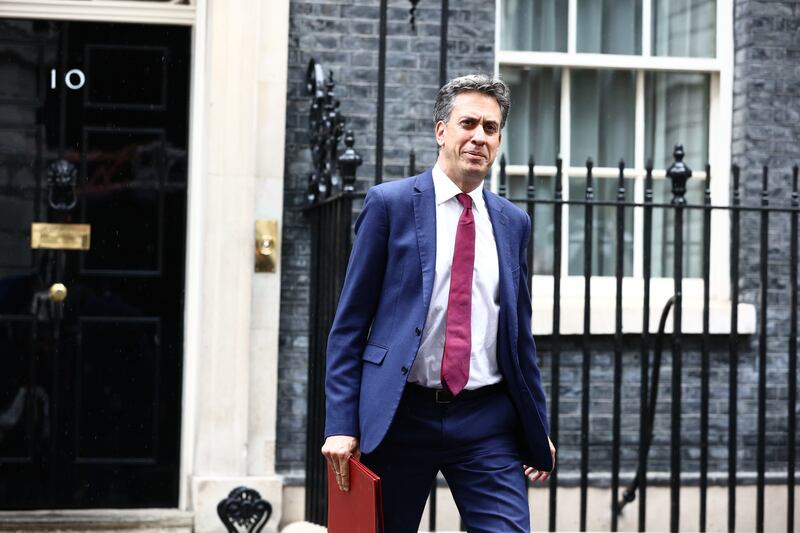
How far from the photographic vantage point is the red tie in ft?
12.4

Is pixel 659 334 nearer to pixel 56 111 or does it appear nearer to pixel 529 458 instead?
pixel 529 458

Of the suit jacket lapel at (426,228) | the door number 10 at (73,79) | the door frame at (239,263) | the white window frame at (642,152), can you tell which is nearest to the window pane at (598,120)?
the white window frame at (642,152)

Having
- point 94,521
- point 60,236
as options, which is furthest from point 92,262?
point 94,521

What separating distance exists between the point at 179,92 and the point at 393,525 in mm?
3773

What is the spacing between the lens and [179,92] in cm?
706

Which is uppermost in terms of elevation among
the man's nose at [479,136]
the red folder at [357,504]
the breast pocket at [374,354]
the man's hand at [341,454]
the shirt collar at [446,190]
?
the man's nose at [479,136]

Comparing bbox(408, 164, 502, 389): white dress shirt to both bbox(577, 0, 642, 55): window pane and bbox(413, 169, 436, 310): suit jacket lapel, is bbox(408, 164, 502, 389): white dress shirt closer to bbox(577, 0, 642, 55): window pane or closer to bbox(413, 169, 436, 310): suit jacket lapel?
bbox(413, 169, 436, 310): suit jacket lapel

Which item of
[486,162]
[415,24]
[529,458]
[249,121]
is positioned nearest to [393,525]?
[529,458]

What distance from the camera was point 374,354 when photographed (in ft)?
12.6

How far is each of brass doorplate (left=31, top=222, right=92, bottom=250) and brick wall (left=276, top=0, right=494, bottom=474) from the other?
103cm

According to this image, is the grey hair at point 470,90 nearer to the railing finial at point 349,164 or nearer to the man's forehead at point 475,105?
the man's forehead at point 475,105

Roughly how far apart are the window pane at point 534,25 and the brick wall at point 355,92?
0.20 metres

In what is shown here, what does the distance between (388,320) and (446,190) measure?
1.36 ft

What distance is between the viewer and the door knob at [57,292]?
6910 mm
